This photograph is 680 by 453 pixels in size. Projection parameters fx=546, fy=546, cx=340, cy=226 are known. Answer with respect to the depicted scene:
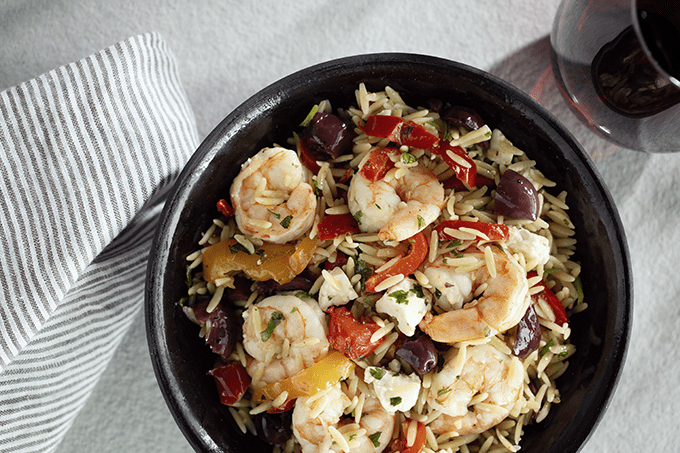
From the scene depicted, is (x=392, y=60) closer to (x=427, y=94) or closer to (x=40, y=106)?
(x=427, y=94)

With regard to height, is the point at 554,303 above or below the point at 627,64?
below

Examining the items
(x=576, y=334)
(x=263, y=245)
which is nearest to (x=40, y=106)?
(x=263, y=245)

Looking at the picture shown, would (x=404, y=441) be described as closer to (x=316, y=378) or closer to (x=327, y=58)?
(x=316, y=378)

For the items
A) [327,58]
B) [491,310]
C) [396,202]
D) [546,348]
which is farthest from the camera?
[327,58]

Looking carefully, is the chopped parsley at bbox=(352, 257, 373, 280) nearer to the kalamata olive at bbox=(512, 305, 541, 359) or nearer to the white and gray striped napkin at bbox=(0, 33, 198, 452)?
the kalamata olive at bbox=(512, 305, 541, 359)

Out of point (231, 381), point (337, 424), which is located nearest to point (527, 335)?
point (337, 424)

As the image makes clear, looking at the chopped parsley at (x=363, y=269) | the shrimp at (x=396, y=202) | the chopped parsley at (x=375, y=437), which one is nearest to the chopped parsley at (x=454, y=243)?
the shrimp at (x=396, y=202)
